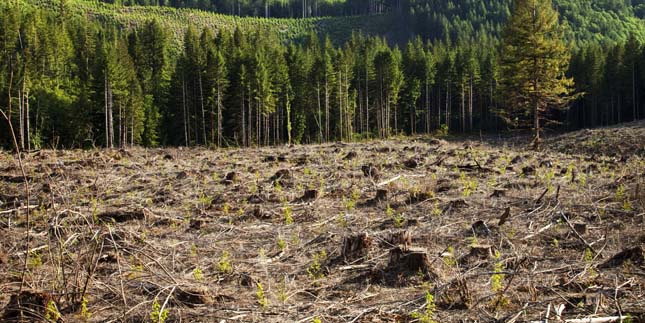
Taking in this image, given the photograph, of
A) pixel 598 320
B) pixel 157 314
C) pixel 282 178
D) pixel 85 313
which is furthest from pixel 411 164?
pixel 85 313

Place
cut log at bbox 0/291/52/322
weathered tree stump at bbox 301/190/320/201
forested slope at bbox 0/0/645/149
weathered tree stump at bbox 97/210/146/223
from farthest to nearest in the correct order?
forested slope at bbox 0/0/645/149 < weathered tree stump at bbox 301/190/320/201 < weathered tree stump at bbox 97/210/146/223 < cut log at bbox 0/291/52/322

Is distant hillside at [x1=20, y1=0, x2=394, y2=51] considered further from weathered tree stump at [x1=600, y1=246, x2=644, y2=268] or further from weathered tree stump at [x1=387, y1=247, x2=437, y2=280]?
weathered tree stump at [x1=600, y1=246, x2=644, y2=268]

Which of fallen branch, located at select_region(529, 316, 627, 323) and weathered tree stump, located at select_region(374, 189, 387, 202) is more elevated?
fallen branch, located at select_region(529, 316, 627, 323)

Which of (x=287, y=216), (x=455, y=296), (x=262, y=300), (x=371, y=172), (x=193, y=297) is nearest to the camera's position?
(x=455, y=296)

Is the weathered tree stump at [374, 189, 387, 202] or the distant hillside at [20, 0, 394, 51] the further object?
the distant hillside at [20, 0, 394, 51]

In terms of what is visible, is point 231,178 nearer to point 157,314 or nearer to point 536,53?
point 157,314

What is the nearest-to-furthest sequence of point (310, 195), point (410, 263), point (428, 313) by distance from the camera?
point (428, 313)
point (410, 263)
point (310, 195)

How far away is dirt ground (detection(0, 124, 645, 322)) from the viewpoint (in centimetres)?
410

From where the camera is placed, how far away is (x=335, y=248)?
615cm

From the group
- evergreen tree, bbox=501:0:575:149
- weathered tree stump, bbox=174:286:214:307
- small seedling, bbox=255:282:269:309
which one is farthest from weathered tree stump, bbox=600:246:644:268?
evergreen tree, bbox=501:0:575:149

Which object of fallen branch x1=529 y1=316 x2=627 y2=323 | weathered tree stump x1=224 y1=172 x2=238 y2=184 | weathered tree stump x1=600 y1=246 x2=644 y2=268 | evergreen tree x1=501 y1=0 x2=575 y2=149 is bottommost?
weathered tree stump x1=224 y1=172 x2=238 y2=184

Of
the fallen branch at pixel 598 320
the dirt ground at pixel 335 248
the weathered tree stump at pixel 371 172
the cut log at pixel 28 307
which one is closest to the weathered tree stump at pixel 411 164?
the dirt ground at pixel 335 248

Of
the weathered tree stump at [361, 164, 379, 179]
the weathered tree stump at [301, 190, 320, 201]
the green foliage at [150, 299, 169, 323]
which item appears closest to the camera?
the green foliage at [150, 299, 169, 323]

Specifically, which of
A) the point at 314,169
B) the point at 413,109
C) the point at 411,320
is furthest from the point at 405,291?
the point at 413,109
